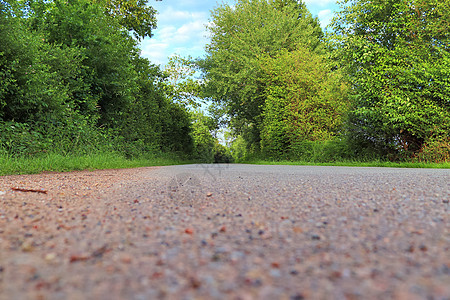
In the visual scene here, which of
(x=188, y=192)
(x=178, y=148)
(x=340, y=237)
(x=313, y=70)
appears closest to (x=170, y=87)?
(x=178, y=148)

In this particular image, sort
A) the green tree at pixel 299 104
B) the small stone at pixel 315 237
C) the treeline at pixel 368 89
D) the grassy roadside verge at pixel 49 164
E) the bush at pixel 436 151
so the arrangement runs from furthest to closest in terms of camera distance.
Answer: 1. the green tree at pixel 299 104
2. the treeline at pixel 368 89
3. the bush at pixel 436 151
4. the grassy roadside verge at pixel 49 164
5. the small stone at pixel 315 237

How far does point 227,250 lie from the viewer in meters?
1.27

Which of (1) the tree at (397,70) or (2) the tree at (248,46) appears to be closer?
(1) the tree at (397,70)

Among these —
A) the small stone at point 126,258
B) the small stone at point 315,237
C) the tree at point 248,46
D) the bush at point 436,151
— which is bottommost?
the small stone at point 126,258

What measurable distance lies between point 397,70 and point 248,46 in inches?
389

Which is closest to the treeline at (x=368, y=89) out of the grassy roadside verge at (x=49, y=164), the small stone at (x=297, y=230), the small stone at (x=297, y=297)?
the grassy roadside verge at (x=49, y=164)

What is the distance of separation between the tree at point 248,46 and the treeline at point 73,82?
4.79 meters

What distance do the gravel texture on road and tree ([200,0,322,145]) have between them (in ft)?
49.2

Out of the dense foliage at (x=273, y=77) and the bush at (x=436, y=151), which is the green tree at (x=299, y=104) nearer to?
the dense foliage at (x=273, y=77)

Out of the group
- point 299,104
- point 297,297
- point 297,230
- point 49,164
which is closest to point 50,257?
point 297,297

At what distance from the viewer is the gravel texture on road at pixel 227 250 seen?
0.93 meters

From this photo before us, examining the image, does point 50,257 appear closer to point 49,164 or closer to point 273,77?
point 49,164

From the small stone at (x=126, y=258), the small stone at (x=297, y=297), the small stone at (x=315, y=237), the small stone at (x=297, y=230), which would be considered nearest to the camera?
the small stone at (x=297, y=297)

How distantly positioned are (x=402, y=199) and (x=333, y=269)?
5.60ft
